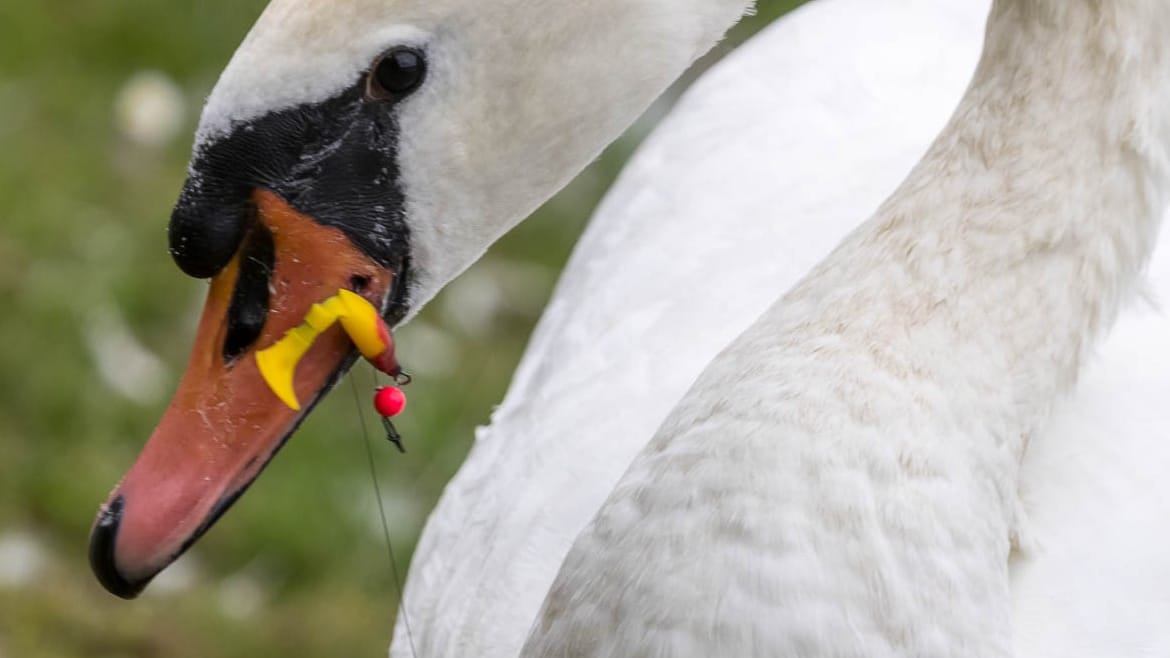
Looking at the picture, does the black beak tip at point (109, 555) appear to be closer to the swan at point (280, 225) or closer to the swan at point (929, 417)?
the swan at point (280, 225)

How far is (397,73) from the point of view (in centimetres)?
135

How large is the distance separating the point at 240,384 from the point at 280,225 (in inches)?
5.1

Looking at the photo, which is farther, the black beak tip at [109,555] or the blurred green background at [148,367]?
the blurred green background at [148,367]

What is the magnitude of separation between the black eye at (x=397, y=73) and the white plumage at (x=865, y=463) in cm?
33

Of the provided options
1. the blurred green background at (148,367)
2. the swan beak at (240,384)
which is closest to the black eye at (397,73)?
the swan beak at (240,384)

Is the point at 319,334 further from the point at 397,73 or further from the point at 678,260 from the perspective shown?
the point at 678,260

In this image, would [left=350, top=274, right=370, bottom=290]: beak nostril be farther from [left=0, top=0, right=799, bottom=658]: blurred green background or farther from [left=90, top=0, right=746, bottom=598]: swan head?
[left=0, top=0, right=799, bottom=658]: blurred green background

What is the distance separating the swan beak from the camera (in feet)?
4.47

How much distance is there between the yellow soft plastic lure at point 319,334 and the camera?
1.38 meters

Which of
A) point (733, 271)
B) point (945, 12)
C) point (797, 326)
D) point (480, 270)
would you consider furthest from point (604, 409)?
point (480, 270)

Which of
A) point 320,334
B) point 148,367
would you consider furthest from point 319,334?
point 148,367

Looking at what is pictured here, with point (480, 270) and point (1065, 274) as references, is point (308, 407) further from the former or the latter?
point (480, 270)

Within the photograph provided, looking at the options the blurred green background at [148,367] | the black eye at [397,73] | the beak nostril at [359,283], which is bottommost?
the blurred green background at [148,367]

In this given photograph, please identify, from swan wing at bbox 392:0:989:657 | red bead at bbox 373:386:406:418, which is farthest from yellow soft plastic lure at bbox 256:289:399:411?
swan wing at bbox 392:0:989:657
